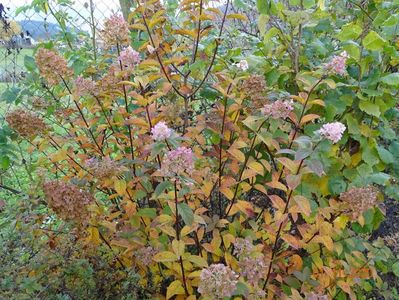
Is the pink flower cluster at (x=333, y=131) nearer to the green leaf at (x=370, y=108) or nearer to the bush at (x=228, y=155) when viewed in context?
the bush at (x=228, y=155)

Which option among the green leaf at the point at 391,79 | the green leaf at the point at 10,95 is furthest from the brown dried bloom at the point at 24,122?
the green leaf at the point at 391,79

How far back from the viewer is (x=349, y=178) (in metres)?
1.97

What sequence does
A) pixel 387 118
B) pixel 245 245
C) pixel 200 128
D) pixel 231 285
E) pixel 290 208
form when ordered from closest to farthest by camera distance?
pixel 231 285 < pixel 245 245 < pixel 290 208 < pixel 200 128 < pixel 387 118

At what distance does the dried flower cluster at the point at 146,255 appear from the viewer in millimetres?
1624

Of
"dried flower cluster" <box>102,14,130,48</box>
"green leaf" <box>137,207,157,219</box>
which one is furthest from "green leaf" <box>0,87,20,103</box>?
"green leaf" <box>137,207,157,219</box>

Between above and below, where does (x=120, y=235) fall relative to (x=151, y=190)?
below

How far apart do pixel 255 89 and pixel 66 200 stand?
0.79m

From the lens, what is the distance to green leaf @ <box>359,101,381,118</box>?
1822mm

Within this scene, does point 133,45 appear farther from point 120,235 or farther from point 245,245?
point 245,245

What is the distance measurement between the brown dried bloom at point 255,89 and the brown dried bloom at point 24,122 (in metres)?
0.82

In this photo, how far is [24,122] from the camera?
5.87 ft

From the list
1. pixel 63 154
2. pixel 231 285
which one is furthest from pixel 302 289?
pixel 63 154

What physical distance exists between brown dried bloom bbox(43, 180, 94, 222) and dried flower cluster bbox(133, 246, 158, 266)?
241 mm

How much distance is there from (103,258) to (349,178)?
1068 millimetres
